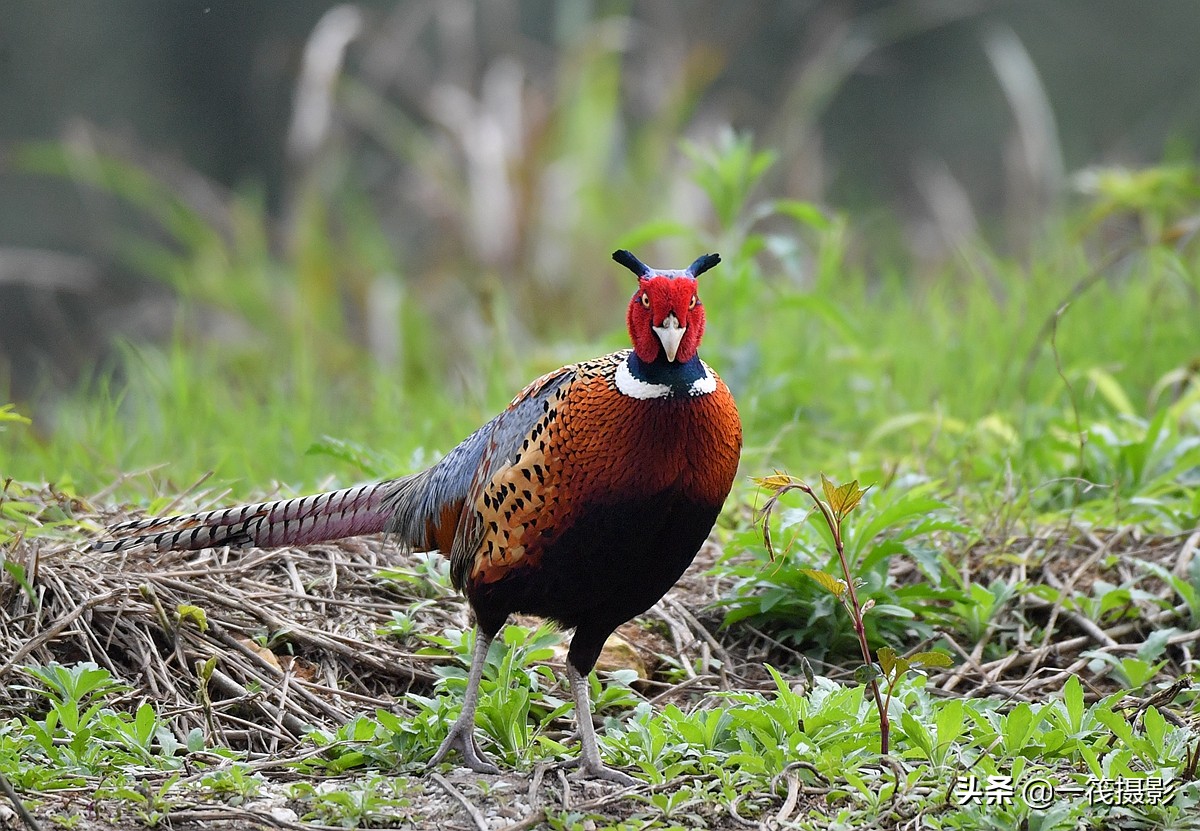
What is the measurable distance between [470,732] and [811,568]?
1015mm

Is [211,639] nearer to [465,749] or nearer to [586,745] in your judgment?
[465,749]

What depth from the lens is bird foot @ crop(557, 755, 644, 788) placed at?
273 centimetres

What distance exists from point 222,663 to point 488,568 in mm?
818

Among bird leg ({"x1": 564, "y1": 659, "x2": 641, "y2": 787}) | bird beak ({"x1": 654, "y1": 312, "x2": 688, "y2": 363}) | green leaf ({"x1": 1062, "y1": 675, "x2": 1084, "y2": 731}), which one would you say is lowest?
bird leg ({"x1": 564, "y1": 659, "x2": 641, "y2": 787})

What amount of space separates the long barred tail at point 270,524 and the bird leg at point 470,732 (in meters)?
0.52

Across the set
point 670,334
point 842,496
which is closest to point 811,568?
point 842,496

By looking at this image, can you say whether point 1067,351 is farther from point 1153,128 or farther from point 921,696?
point 1153,128

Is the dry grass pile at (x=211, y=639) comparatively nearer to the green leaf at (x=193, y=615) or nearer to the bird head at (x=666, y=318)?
the green leaf at (x=193, y=615)

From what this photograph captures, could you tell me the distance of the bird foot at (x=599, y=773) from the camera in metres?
2.73

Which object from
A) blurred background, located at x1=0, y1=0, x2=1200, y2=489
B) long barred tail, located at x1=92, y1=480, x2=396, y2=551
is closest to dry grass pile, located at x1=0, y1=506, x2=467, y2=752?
long barred tail, located at x1=92, y1=480, x2=396, y2=551

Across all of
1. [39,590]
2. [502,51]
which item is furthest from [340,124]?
[39,590]

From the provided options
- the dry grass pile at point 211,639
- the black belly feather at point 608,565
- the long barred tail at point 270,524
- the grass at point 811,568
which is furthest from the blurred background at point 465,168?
the black belly feather at point 608,565

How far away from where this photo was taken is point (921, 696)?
9.82 ft

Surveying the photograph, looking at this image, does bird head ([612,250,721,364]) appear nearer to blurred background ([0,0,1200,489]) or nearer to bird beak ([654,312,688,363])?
bird beak ([654,312,688,363])
